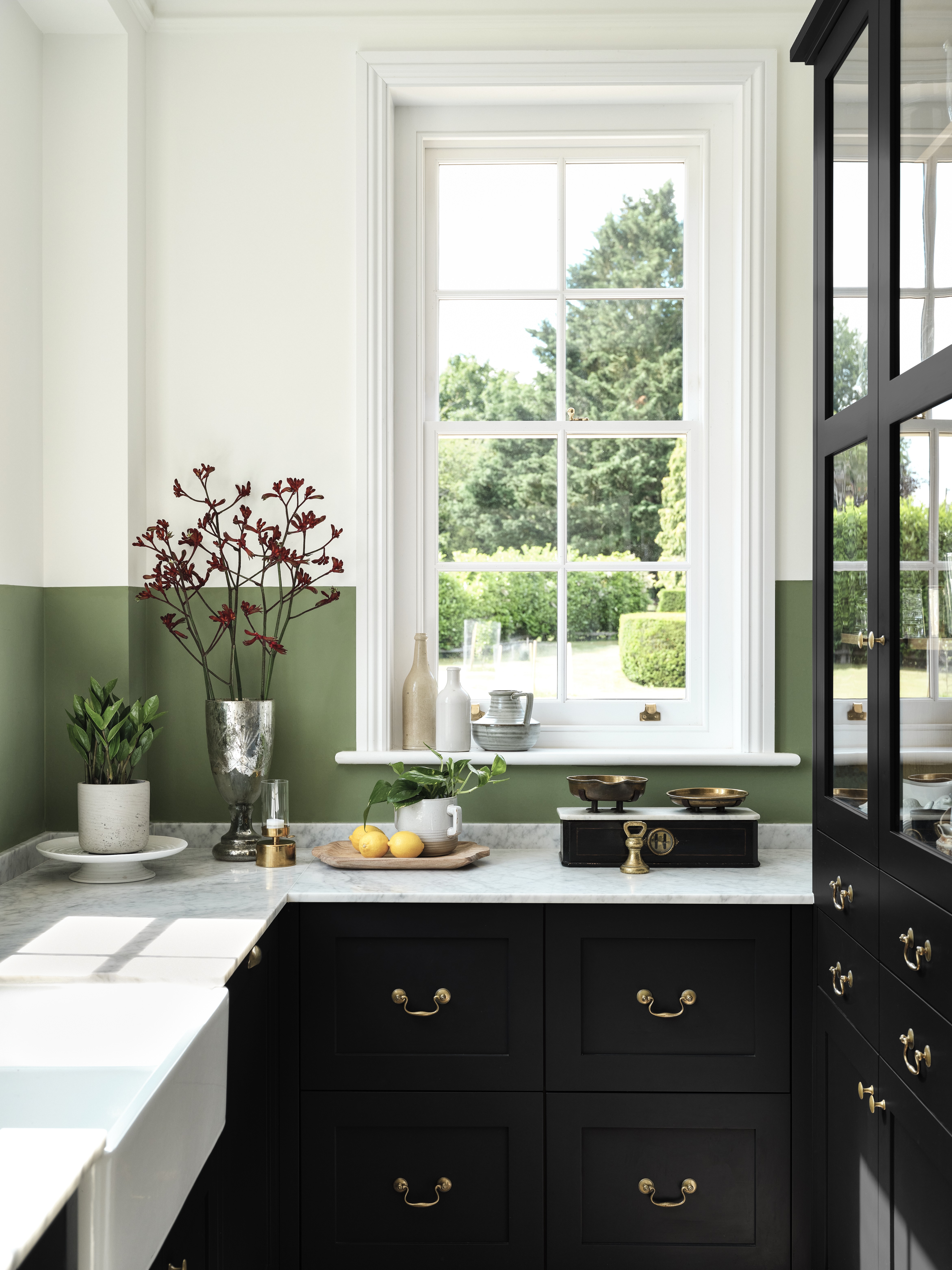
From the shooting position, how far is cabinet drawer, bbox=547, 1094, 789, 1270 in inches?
84.0

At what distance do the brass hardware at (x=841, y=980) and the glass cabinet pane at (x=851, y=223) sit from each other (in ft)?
3.49

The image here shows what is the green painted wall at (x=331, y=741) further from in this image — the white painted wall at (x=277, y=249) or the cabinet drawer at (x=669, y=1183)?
the cabinet drawer at (x=669, y=1183)

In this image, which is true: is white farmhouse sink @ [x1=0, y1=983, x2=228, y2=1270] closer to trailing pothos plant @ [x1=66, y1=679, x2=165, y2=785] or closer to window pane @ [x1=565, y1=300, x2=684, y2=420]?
trailing pothos plant @ [x1=66, y1=679, x2=165, y2=785]

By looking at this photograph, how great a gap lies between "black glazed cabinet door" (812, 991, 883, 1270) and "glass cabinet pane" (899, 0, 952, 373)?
4.00 feet

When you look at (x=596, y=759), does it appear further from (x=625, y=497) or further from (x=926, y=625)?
(x=926, y=625)

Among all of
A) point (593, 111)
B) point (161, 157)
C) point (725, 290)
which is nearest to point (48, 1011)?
point (161, 157)

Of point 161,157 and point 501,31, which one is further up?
point 501,31

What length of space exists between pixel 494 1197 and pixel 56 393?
211cm

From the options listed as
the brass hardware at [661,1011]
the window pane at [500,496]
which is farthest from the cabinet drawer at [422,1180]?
the window pane at [500,496]

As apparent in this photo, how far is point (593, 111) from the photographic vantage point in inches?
107

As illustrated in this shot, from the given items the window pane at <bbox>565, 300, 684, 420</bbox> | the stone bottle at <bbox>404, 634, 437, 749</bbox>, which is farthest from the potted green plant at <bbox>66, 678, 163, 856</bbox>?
the window pane at <bbox>565, 300, 684, 420</bbox>

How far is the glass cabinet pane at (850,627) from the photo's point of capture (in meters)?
1.85

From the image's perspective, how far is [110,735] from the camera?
2311 millimetres

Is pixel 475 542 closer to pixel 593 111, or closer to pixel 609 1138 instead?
pixel 593 111
